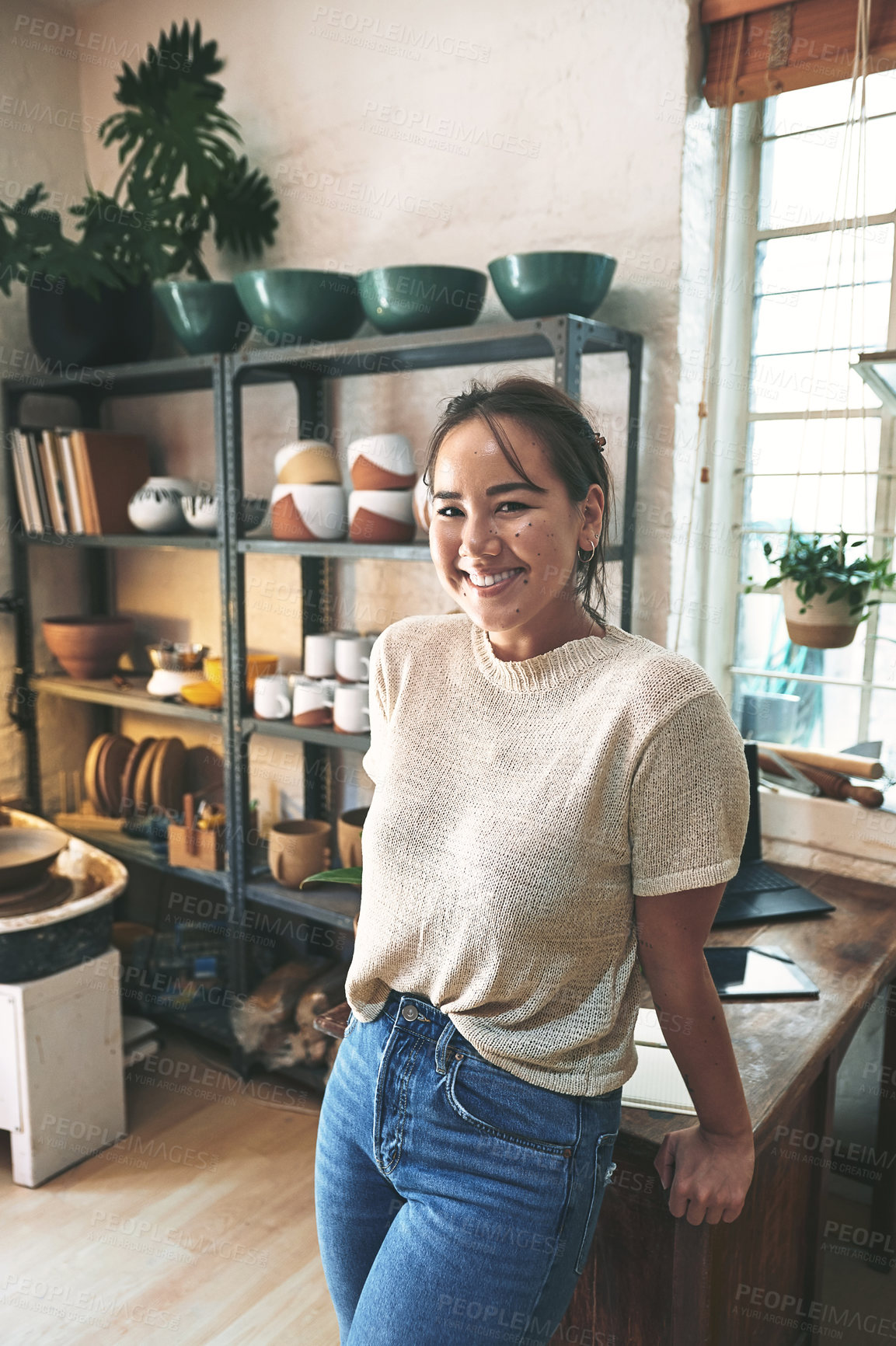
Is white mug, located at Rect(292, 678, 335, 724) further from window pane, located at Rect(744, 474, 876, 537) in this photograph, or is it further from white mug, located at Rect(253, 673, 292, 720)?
window pane, located at Rect(744, 474, 876, 537)

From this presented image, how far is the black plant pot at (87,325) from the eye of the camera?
102 inches

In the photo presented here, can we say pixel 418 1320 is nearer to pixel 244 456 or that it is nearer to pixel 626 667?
pixel 626 667

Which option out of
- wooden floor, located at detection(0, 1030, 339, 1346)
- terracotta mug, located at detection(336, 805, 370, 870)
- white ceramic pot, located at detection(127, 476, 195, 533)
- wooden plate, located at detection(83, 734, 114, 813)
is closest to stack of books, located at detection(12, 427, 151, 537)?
white ceramic pot, located at detection(127, 476, 195, 533)

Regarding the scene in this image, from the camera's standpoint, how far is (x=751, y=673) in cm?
221

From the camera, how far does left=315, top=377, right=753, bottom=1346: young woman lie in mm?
934

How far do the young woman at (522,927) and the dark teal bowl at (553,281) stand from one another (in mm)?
883

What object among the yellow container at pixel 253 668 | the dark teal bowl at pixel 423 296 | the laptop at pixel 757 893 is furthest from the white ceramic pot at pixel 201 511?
the laptop at pixel 757 893

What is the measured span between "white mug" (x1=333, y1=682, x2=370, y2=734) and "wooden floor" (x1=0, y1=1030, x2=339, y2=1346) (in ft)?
3.12

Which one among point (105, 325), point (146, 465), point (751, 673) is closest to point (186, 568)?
point (146, 465)

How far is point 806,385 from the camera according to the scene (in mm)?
2074

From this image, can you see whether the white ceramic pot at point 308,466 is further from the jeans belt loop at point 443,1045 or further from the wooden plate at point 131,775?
the jeans belt loop at point 443,1045

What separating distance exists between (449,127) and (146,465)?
3.95 feet

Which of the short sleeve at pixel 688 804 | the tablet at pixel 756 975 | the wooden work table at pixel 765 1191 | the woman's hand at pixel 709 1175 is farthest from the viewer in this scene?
the tablet at pixel 756 975

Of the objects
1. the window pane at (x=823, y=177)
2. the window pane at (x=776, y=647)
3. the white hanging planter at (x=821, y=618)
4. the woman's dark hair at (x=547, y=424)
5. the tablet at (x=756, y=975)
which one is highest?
the window pane at (x=823, y=177)
